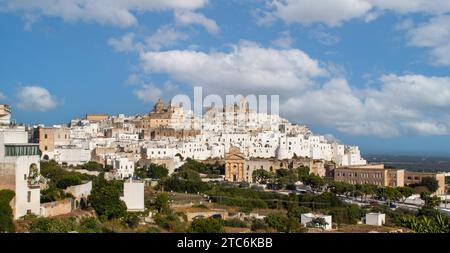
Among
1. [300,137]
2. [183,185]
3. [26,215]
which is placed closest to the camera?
[26,215]

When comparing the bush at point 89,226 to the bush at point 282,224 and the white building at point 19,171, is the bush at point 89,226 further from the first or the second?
the bush at point 282,224

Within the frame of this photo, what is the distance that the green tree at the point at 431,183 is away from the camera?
31447 mm

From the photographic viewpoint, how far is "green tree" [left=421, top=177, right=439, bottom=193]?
3145cm

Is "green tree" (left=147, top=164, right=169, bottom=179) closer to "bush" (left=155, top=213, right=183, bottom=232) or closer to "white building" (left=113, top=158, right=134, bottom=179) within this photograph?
"white building" (left=113, top=158, right=134, bottom=179)

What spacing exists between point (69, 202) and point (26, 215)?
8.81 ft

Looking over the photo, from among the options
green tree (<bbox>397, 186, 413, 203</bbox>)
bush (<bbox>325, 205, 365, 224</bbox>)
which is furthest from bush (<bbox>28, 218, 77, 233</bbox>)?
green tree (<bbox>397, 186, 413, 203</bbox>)

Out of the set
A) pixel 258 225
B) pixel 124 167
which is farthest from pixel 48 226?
pixel 124 167

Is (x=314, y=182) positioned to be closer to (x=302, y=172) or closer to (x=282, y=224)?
(x=302, y=172)

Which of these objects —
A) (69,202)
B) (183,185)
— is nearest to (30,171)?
(69,202)

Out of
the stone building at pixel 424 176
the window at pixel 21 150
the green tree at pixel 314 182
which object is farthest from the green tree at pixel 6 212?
the stone building at pixel 424 176

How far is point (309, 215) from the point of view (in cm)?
1669

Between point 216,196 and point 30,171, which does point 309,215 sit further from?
point 30,171

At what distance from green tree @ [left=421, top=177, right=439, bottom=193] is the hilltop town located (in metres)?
0.13
